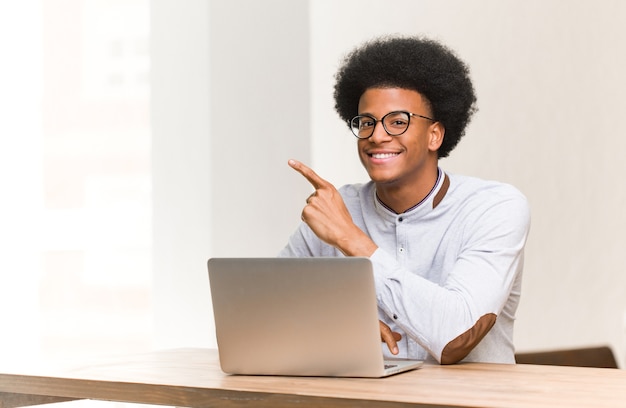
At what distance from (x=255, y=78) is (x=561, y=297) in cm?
165

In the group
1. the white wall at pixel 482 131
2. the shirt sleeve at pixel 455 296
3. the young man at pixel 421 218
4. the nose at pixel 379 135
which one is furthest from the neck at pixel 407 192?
the white wall at pixel 482 131

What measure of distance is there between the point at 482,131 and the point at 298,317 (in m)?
2.51

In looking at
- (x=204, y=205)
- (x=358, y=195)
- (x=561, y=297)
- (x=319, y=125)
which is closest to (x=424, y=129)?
(x=358, y=195)

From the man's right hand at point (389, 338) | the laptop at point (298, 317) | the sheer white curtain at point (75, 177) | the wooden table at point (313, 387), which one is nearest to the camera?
the wooden table at point (313, 387)

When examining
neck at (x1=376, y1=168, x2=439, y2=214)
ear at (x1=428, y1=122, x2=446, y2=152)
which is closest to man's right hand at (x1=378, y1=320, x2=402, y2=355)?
neck at (x1=376, y1=168, x2=439, y2=214)

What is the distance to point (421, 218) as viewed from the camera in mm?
2172

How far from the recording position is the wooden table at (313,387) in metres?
1.34

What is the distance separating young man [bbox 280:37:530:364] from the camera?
71.5 inches

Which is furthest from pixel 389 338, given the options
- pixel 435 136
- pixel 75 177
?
pixel 75 177

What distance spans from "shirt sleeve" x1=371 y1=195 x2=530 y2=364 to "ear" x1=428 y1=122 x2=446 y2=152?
0.37 metres

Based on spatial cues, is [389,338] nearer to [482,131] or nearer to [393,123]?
[393,123]

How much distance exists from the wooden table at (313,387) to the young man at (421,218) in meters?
0.13

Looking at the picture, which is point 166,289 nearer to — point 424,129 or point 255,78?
point 255,78

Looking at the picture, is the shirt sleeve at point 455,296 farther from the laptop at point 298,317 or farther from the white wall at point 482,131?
the white wall at point 482,131
